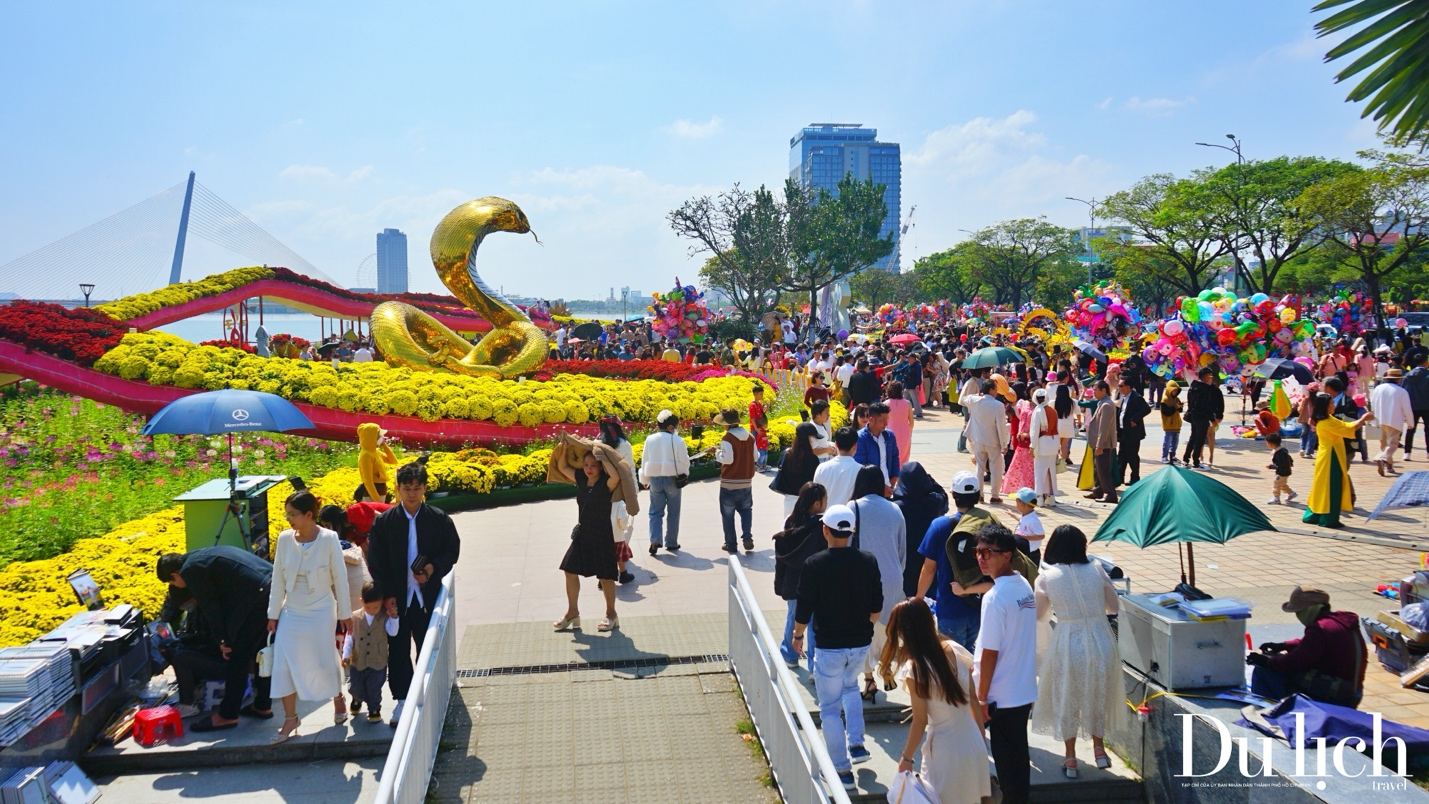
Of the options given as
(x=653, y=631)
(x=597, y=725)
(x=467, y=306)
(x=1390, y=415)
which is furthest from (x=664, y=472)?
(x=1390, y=415)

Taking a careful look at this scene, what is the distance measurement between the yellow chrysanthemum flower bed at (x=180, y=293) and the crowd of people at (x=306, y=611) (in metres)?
13.9

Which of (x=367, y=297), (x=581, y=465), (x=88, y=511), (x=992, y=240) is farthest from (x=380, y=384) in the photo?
→ (x=992, y=240)

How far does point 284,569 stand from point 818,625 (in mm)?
2901

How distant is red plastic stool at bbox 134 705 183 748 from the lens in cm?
510

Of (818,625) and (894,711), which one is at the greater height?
(818,625)

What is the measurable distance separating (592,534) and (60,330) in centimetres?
1090

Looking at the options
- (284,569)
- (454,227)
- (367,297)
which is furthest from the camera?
(367,297)

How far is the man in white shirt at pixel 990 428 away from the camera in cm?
1091

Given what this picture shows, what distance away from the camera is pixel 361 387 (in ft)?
44.1

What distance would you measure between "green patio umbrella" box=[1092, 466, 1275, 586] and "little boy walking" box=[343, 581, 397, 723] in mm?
4175

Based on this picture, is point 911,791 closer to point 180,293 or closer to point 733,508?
point 733,508

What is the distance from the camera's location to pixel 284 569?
16.4 feet

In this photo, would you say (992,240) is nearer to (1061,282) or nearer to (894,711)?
(1061,282)

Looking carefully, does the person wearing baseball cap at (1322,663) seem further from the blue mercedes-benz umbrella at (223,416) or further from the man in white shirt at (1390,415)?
the man in white shirt at (1390,415)
